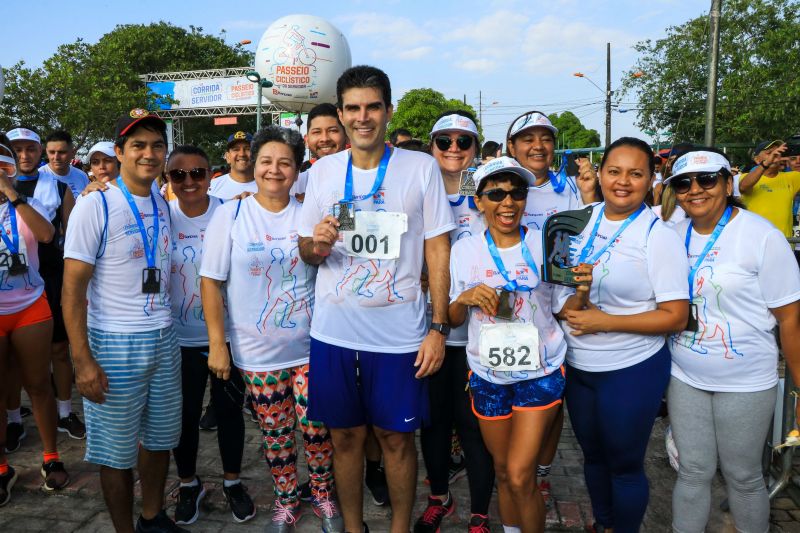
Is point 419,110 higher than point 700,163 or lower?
higher

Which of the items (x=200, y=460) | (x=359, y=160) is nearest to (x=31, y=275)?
(x=200, y=460)

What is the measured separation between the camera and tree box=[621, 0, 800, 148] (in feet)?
76.5

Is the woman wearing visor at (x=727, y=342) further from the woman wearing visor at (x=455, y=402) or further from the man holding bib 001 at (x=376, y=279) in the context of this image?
the man holding bib 001 at (x=376, y=279)

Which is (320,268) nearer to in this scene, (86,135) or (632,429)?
(632,429)

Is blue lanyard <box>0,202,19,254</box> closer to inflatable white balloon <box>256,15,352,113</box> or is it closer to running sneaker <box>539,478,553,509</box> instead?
running sneaker <box>539,478,553,509</box>

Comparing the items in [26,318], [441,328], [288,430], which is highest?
[441,328]

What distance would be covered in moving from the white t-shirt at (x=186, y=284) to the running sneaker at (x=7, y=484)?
1656 millimetres

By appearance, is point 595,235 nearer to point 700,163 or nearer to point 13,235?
point 700,163

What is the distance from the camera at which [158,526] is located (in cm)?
324

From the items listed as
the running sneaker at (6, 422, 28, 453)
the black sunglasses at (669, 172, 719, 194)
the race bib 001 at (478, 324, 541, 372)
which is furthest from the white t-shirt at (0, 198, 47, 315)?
the black sunglasses at (669, 172, 719, 194)

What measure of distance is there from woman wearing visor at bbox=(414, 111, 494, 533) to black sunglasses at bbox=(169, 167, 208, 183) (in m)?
1.45

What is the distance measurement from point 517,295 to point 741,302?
1028mm

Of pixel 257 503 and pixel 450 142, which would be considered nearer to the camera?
pixel 450 142

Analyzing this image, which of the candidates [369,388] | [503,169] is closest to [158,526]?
[369,388]
